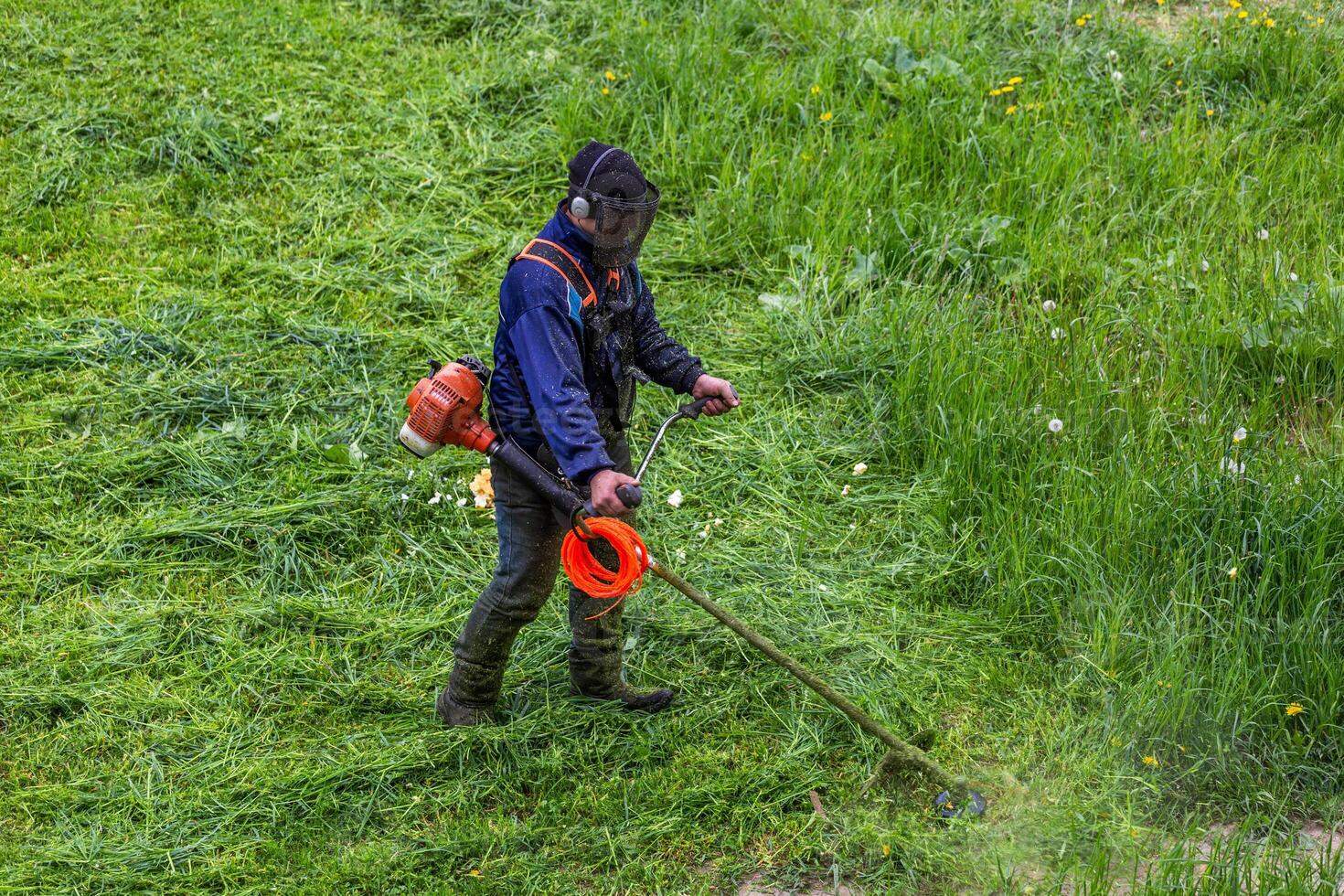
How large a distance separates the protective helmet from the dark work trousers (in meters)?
0.63

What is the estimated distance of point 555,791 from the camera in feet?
13.0

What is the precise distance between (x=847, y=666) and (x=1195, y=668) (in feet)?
3.61

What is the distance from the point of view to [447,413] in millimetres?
3684

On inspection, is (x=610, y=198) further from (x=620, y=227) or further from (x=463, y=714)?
(x=463, y=714)

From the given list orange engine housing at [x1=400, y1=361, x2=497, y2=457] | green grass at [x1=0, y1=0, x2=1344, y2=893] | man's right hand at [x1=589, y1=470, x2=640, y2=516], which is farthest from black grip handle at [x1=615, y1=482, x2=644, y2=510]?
green grass at [x1=0, y1=0, x2=1344, y2=893]

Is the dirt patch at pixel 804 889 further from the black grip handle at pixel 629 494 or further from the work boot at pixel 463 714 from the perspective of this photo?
the black grip handle at pixel 629 494

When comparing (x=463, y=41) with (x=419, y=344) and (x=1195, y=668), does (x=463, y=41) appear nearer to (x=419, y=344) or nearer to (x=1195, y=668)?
(x=419, y=344)

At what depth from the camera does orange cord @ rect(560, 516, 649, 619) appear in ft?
11.6

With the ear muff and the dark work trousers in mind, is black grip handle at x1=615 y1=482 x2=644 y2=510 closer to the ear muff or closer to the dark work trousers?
the dark work trousers

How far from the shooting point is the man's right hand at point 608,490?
11.3ft

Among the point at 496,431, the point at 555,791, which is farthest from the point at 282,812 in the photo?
the point at 496,431

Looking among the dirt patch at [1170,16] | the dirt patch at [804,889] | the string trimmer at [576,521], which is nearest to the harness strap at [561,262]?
the string trimmer at [576,521]

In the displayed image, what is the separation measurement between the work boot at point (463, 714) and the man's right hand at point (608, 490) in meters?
1.07

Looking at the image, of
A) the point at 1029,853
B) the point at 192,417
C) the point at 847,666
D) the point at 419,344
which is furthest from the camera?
the point at 419,344
